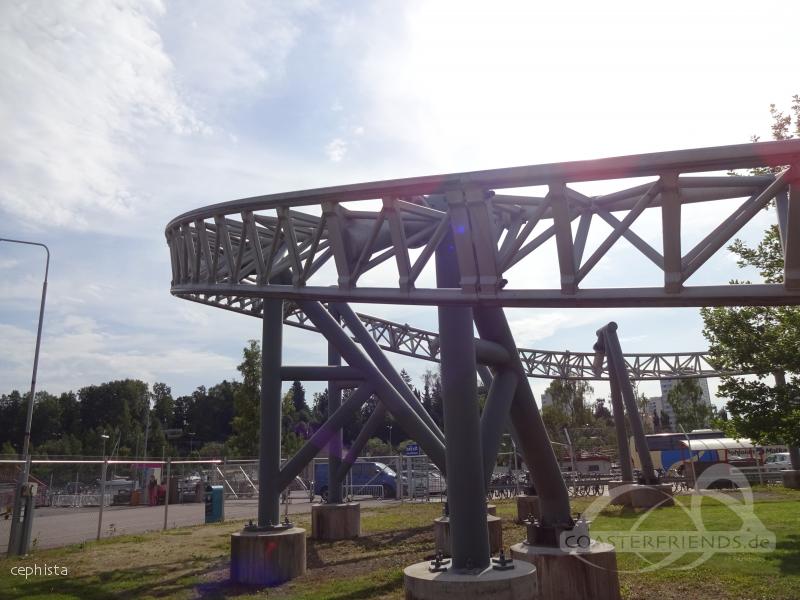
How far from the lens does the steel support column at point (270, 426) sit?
36.0 feet

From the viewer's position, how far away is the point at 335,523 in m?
15.4

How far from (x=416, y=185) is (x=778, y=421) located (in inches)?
408

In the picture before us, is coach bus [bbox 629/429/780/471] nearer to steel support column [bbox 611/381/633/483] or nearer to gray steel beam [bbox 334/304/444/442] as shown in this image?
steel support column [bbox 611/381/633/483]

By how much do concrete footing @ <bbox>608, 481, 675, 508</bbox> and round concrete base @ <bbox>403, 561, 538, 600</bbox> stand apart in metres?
14.2

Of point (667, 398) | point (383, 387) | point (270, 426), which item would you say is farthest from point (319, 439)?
point (667, 398)

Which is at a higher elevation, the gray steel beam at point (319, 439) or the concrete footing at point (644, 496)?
the gray steel beam at point (319, 439)

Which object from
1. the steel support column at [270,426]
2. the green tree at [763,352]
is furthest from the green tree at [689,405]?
the steel support column at [270,426]

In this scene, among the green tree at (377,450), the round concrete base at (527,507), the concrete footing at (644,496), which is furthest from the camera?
the green tree at (377,450)

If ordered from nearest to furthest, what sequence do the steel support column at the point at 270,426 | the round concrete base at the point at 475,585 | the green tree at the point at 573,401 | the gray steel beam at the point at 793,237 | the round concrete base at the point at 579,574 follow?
the gray steel beam at the point at 793,237 < the round concrete base at the point at 475,585 < the round concrete base at the point at 579,574 < the steel support column at the point at 270,426 < the green tree at the point at 573,401

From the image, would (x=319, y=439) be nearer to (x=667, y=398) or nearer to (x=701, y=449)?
(x=701, y=449)

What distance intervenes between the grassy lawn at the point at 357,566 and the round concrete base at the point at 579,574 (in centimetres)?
85

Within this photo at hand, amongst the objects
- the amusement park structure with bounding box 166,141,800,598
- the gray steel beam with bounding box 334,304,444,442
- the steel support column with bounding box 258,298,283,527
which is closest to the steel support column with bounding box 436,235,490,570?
the amusement park structure with bounding box 166,141,800,598

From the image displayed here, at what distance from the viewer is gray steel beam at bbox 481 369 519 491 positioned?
8062 millimetres

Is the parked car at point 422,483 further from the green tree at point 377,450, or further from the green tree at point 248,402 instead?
the green tree at point 377,450
